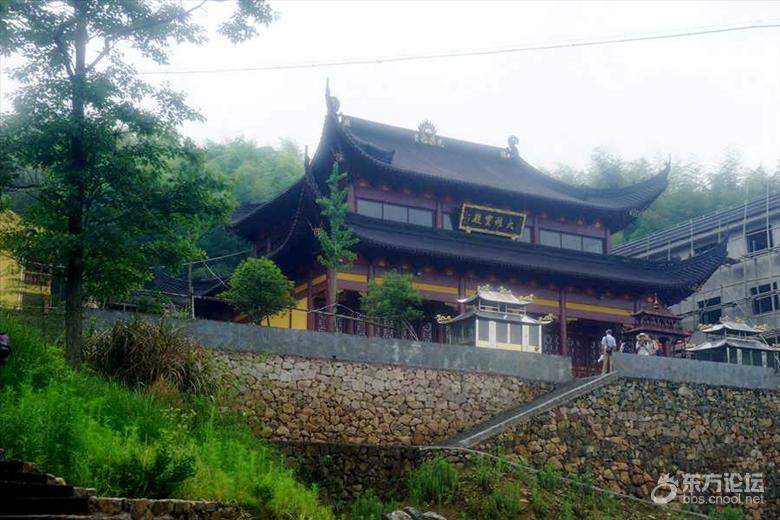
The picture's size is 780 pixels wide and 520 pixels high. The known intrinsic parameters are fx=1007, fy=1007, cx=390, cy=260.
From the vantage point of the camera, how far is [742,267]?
118 feet

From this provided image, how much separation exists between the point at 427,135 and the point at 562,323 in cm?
826

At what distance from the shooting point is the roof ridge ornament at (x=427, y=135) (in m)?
32.7

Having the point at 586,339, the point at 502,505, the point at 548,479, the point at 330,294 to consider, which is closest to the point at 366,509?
the point at 502,505

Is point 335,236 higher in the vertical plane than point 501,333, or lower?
higher

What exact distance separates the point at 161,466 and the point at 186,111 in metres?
Answer: 6.95

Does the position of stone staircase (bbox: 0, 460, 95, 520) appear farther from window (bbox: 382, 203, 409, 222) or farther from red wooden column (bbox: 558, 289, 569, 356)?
red wooden column (bbox: 558, 289, 569, 356)

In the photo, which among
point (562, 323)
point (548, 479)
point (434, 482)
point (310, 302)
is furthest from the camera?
point (562, 323)

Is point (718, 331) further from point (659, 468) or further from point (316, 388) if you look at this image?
point (316, 388)

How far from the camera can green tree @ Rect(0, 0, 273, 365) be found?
14.8 m

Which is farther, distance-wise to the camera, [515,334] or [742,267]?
[742,267]

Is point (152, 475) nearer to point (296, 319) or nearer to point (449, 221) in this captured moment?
point (296, 319)

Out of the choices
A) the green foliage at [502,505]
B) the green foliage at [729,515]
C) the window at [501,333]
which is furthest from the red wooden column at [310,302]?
the green foliage at [729,515]

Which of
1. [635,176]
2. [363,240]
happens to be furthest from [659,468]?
[635,176]

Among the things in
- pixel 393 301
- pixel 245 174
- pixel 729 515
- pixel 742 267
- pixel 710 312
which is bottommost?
pixel 729 515
